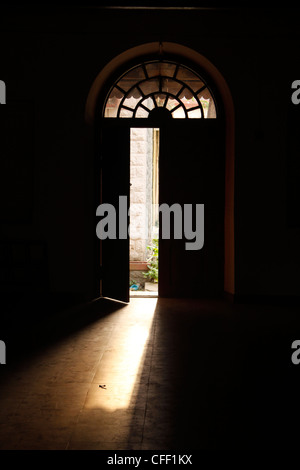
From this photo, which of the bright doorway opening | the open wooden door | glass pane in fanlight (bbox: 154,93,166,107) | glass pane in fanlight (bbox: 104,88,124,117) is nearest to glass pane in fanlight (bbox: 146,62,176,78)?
glass pane in fanlight (bbox: 154,93,166,107)

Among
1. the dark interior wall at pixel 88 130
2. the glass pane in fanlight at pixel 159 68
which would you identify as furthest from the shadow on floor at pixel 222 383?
the glass pane in fanlight at pixel 159 68

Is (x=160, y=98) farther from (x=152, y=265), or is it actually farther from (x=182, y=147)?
(x=152, y=265)

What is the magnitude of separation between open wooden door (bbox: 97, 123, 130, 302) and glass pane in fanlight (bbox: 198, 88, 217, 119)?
3.58ft

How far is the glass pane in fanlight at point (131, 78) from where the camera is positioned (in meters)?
6.52

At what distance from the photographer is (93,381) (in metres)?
3.52

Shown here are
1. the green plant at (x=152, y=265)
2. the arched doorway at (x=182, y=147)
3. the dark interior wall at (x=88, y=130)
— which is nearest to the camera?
the dark interior wall at (x=88, y=130)

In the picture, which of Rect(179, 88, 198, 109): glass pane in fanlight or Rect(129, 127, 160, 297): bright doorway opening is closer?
Rect(179, 88, 198, 109): glass pane in fanlight

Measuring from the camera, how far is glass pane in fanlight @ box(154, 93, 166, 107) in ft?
21.4

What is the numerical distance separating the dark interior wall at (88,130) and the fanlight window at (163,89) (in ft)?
1.70

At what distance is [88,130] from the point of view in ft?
20.4

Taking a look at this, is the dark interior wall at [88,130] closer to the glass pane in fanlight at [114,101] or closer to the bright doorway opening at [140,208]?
the glass pane in fanlight at [114,101]

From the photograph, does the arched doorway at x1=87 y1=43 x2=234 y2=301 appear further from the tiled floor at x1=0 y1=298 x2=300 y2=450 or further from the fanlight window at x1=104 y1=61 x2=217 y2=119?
the tiled floor at x1=0 y1=298 x2=300 y2=450

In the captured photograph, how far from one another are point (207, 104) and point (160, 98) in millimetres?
651
